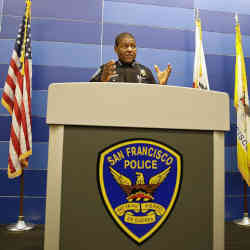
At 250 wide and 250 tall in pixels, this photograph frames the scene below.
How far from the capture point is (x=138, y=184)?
656mm

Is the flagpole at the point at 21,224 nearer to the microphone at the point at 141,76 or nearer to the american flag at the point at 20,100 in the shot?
the american flag at the point at 20,100

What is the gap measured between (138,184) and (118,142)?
128mm

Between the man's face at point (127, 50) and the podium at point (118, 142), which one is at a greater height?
the man's face at point (127, 50)

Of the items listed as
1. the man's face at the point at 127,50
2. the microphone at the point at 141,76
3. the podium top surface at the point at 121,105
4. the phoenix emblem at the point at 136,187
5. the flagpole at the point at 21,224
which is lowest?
the flagpole at the point at 21,224

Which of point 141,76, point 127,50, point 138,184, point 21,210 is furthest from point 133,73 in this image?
point 21,210

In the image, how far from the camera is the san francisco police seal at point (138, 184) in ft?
2.14

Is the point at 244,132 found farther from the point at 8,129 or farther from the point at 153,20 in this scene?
the point at 8,129

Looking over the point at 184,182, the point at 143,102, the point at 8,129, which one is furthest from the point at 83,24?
the point at 184,182

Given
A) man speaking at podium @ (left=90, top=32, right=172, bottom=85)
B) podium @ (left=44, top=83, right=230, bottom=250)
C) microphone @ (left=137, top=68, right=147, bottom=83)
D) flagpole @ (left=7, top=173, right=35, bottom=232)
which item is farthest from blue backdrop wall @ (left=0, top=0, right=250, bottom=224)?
Result: podium @ (left=44, top=83, right=230, bottom=250)

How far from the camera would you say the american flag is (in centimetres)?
186

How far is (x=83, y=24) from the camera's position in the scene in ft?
7.44

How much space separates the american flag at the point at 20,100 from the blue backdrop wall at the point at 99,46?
0.20m

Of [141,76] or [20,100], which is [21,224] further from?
[141,76]

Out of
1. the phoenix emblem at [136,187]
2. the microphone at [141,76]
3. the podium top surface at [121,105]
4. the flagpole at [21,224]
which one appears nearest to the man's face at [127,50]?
the microphone at [141,76]
